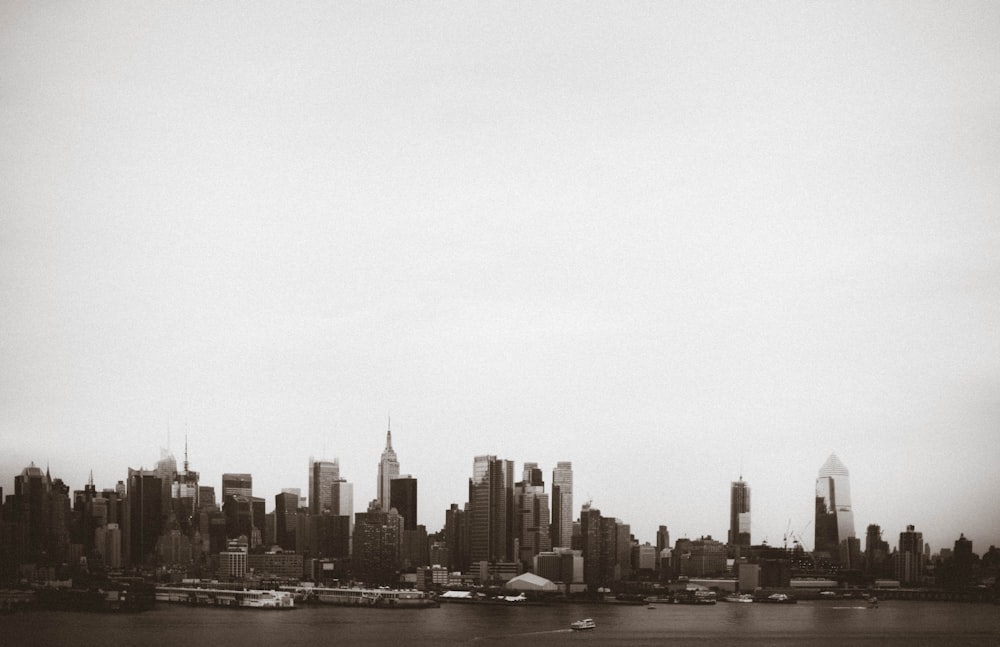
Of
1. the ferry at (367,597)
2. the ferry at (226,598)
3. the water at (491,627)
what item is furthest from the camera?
the ferry at (367,597)

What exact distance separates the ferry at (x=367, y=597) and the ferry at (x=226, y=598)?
237 cm

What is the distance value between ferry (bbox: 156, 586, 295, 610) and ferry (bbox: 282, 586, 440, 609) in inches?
93.5

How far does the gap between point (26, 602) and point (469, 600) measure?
637 inches

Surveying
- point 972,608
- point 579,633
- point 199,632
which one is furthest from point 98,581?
point 972,608

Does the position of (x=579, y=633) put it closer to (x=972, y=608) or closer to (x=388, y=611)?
(x=388, y=611)

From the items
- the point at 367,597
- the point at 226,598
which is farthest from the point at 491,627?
the point at 367,597

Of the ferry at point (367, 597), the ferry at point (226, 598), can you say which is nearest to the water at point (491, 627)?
the ferry at point (226, 598)

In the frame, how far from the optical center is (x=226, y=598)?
1128 inches

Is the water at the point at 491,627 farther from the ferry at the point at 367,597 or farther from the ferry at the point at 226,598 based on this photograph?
the ferry at the point at 367,597

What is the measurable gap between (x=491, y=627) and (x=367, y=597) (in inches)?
378

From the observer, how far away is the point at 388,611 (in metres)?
28.6

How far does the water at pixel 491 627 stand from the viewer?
17828mm

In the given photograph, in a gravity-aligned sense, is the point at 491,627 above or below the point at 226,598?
above

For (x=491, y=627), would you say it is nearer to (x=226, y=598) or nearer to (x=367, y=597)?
(x=226, y=598)
